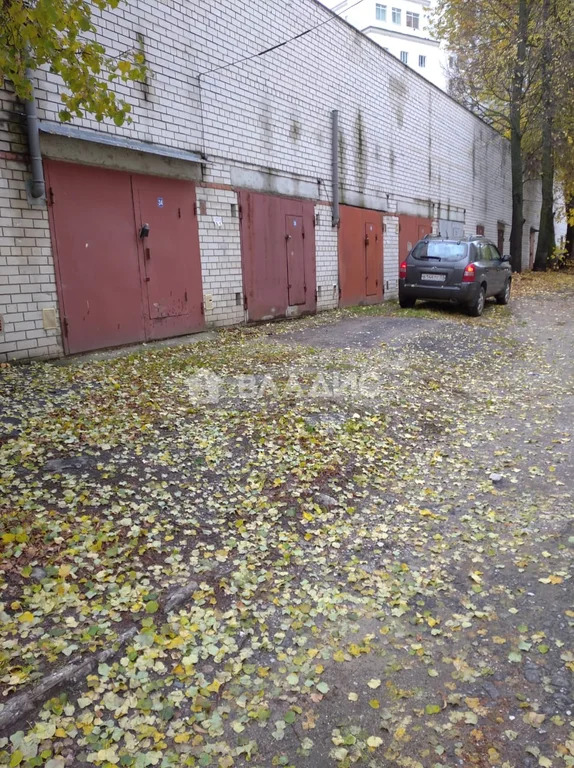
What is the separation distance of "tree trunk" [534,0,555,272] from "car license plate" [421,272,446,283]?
13223 mm

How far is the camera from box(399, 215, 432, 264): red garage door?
56.8 ft

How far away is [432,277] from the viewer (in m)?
12.5

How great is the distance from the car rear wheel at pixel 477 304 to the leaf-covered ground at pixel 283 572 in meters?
6.33

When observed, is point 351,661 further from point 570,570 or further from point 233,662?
point 570,570

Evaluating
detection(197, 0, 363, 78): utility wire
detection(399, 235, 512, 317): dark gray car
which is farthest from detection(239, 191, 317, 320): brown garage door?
detection(399, 235, 512, 317): dark gray car

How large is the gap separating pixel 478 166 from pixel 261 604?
24.6m

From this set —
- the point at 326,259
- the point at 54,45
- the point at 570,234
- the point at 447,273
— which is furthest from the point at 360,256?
the point at 570,234

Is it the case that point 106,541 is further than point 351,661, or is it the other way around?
point 106,541

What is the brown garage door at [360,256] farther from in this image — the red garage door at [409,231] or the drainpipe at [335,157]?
the red garage door at [409,231]

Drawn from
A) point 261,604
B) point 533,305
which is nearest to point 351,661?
point 261,604

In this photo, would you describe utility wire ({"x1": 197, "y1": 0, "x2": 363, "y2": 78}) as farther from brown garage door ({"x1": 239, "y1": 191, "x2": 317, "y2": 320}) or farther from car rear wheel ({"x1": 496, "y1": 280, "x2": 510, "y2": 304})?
car rear wheel ({"x1": 496, "y1": 280, "x2": 510, "y2": 304})

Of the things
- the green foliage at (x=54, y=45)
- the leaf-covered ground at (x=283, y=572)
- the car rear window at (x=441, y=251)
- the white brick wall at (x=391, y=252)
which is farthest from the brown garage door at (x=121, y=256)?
the white brick wall at (x=391, y=252)

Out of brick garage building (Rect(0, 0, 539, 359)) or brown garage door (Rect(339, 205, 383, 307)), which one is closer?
brick garage building (Rect(0, 0, 539, 359))

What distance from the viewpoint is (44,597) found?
114 inches
